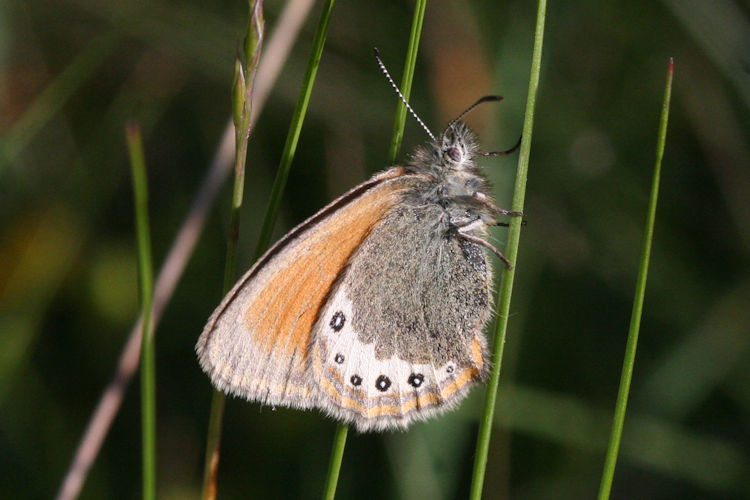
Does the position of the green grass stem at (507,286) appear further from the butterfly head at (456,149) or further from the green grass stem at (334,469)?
the butterfly head at (456,149)

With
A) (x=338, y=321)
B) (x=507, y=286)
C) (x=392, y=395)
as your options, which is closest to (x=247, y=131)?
(x=507, y=286)

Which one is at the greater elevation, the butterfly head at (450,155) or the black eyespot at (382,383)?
the butterfly head at (450,155)

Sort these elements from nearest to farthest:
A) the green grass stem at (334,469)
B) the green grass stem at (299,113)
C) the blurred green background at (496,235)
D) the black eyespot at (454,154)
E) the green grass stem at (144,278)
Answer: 1. the green grass stem at (144,278)
2. the green grass stem at (334,469)
3. the green grass stem at (299,113)
4. the black eyespot at (454,154)
5. the blurred green background at (496,235)


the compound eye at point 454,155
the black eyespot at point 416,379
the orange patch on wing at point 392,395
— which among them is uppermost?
the compound eye at point 454,155

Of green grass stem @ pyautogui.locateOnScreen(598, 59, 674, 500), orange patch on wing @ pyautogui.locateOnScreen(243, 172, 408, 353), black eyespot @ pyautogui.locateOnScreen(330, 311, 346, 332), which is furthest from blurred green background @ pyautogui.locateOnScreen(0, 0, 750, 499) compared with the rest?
green grass stem @ pyautogui.locateOnScreen(598, 59, 674, 500)

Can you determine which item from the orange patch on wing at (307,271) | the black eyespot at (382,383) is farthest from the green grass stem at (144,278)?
the black eyespot at (382,383)

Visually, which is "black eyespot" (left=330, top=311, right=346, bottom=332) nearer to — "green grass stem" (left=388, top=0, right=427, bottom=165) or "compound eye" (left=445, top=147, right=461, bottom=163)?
"compound eye" (left=445, top=147, right=461, bottom=163)

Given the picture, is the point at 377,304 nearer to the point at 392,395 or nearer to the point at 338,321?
the point at 338,321

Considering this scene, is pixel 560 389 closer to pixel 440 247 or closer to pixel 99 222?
pixel 440 247
